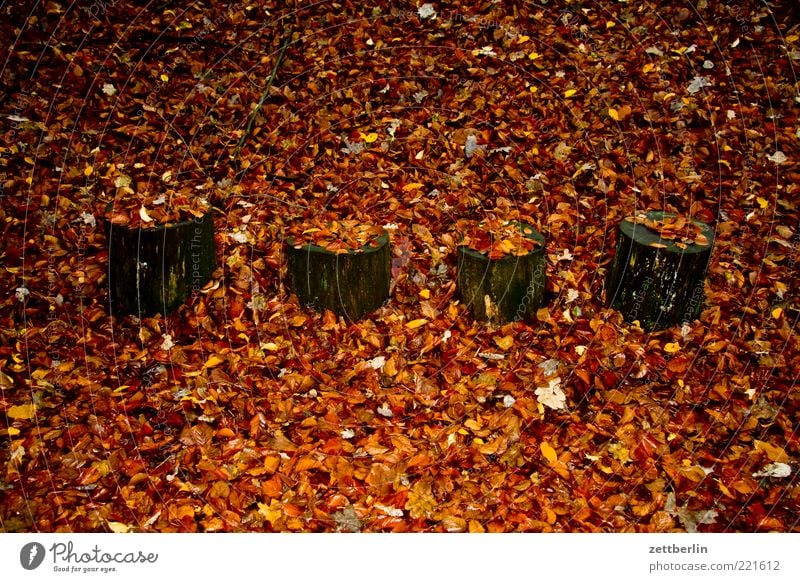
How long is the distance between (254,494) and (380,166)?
126 inches

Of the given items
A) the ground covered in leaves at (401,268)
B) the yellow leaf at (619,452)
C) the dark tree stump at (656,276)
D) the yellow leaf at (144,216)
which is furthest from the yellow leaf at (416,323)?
the yellow leaf at (144,216)

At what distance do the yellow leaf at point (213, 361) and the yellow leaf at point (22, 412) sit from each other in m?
0.96

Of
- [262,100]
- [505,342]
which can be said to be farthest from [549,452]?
[262,100]

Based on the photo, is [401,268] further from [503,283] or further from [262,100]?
[262,100]

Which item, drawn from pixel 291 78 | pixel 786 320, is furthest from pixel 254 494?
pixel 291 78

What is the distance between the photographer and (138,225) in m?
3.73

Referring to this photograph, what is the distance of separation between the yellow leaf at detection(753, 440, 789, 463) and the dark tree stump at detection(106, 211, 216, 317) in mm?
3677

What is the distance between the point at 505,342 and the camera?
3.76 m

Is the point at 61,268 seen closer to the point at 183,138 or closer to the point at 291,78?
the point at 183,138

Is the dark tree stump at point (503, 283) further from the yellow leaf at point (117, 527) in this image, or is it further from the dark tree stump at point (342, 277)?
the yellow leaf at point (117, 527)

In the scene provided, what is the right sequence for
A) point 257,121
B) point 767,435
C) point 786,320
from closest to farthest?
point 767,435 → point 786,320 → point 257,121

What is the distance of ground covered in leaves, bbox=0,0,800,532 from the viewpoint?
288cm

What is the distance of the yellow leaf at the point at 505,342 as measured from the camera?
374cm
